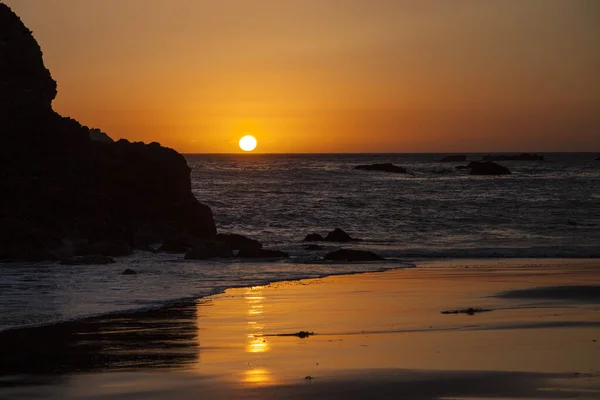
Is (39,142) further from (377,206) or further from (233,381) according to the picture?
(377,206)

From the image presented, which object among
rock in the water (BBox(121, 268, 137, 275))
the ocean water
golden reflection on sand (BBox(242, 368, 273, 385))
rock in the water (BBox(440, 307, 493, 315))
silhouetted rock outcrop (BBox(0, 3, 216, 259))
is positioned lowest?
the ocean water

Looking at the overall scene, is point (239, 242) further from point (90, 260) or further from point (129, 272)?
point (129, 272)

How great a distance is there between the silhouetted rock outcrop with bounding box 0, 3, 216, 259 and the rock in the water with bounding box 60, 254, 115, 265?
6.27ft

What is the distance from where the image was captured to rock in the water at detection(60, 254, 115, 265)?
3008 cm

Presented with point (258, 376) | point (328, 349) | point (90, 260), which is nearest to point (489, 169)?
point (90, 260)

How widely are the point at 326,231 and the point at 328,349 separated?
36.1m

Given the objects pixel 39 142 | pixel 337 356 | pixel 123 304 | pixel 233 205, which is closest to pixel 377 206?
pixel 233 205

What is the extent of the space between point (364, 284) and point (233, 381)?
12.7m

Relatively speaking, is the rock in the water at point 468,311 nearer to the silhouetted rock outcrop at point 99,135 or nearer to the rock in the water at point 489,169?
the silhouetted rock outcrop at point 99,135

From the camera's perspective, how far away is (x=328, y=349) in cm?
1428

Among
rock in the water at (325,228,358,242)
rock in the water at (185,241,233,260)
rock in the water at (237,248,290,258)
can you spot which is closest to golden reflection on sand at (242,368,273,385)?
rock in the water at (185,241,233,260)

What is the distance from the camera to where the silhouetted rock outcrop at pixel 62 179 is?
34.6 m

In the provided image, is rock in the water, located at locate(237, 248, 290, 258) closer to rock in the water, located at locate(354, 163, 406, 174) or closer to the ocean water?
the ocean water

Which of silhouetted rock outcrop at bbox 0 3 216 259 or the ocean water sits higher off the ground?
silhouetted rock outcrop at bbox 0 3 216 259
